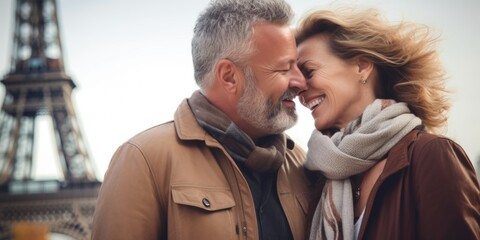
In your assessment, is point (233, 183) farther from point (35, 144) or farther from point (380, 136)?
point (35, 144)

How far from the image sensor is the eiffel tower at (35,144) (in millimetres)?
24397

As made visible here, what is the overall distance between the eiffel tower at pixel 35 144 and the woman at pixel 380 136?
21.7 metres

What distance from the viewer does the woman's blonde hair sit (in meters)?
3.38

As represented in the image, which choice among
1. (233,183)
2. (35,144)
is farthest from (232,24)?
(35,144)

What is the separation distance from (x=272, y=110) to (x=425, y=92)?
2.83ft

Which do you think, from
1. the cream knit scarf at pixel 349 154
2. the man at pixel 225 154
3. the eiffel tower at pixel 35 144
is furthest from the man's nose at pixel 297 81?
the eiffel tower at pixel 35 144

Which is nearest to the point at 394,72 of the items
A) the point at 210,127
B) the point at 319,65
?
the point at 319,65

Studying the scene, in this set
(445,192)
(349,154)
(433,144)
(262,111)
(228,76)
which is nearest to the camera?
(445,192)

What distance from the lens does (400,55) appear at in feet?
11.2

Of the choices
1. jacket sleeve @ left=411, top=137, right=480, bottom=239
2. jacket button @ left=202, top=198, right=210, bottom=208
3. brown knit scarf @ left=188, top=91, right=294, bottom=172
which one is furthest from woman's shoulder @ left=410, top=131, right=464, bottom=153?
jacket button @ left=202, top=198, right=210, bottom=208

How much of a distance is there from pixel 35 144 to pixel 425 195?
26.3 meters

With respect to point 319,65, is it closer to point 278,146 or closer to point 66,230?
point 278,146

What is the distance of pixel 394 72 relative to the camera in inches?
136

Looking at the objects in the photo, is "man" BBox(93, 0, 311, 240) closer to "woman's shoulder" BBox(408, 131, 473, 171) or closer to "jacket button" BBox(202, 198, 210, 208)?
"jacket button" BBox(202, 198, 210, 208)
